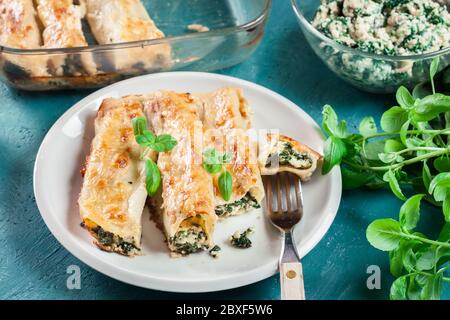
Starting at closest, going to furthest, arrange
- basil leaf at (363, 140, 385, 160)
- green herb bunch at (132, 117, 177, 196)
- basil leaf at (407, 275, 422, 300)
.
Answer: basil leaf at (407, 275, 422, 300) → green herb bunch at (132, 117, 177, 196) → basil leaf at (363, 140, 385, 160)

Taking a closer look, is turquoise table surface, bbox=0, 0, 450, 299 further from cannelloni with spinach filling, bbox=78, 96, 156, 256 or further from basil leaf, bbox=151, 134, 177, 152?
basil leaf, bbox=151, 134, 177, 152

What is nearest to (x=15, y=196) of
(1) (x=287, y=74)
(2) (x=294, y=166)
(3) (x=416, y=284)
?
(2) (x=294, y=166)

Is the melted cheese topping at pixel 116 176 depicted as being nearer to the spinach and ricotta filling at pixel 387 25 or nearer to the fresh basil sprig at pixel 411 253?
the fresh basil sprig at pixel 411 253

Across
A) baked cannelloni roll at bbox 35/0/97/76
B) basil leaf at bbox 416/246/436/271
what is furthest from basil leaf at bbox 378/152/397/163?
baked cannelloni roll at bbox 35/0/97/76

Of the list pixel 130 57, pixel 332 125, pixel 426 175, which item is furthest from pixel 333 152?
pixel 130 57

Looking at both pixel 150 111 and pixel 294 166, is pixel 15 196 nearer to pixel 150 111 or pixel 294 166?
pixel 150 111
